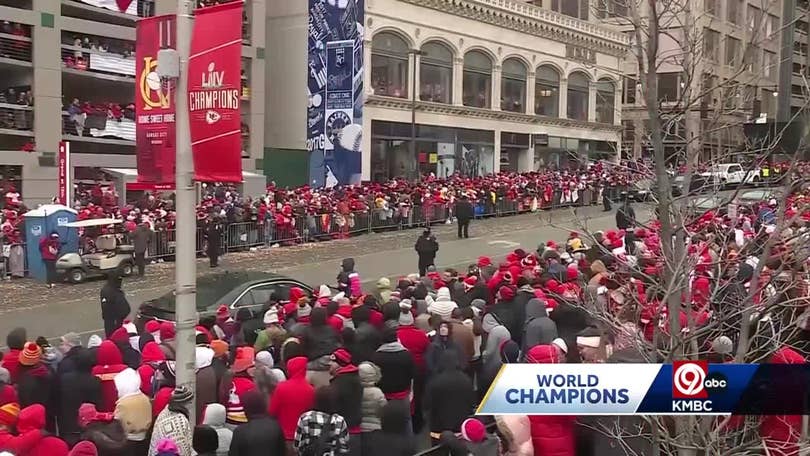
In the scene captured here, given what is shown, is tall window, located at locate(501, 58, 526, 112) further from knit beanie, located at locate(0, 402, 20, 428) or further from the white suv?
the white suv

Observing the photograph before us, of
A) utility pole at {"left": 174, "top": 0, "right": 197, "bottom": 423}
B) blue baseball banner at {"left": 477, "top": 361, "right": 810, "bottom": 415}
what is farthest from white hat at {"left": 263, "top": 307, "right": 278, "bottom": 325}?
blue baseball banner at {"left": 477, "top": 361, "right": 810, "bottom": 415}

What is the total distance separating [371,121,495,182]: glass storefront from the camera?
4175 cm

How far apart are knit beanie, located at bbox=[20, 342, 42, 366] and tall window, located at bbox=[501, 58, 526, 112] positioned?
43464 mm

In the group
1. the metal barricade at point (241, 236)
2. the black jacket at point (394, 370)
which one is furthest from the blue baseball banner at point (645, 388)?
the metal barricade at point (241, 236)

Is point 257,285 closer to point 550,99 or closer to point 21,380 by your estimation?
point 21,380

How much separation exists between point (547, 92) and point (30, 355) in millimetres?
48317

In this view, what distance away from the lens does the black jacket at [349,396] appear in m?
6.86

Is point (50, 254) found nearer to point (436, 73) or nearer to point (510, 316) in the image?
point (510, 316)

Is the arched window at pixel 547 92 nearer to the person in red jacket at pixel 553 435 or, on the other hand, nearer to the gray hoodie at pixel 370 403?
the gray hoodie at pixel 370 403

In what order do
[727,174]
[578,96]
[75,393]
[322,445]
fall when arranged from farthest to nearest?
[578,96] → [75,393] → [322,445] → [727,174]

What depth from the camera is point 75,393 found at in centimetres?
745

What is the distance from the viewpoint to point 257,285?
12.8 metres

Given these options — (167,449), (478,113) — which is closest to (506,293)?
(167,449)

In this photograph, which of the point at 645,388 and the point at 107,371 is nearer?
the point at 645,388
